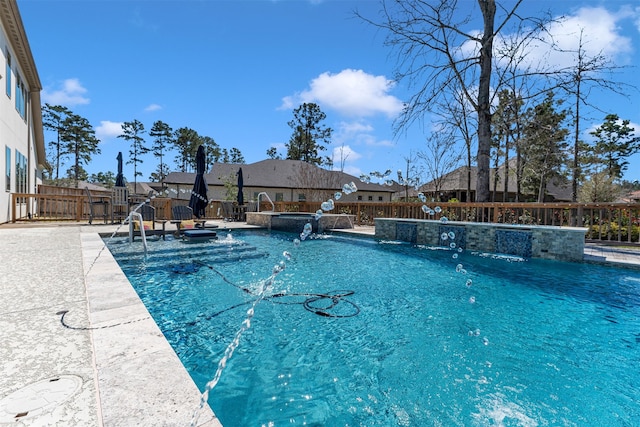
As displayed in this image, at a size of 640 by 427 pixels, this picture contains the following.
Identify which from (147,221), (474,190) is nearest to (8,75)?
(147,221)

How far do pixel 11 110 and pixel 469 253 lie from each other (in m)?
15.3

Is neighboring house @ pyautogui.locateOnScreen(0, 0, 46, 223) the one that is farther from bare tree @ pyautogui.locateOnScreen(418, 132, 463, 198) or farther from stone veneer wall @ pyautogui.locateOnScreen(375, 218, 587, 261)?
bare tree @ pyautogui.locateOnScreen(418, 132, 463, 198)

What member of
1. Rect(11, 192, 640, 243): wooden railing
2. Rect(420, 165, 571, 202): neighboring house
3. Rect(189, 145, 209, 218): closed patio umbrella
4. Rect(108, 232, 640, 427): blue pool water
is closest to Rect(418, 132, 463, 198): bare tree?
Rect(420, 165, 571, 202): neighboring house

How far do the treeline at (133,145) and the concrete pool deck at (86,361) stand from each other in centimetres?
4570

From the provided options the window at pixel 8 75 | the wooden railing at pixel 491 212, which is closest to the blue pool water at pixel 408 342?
the wooden railing at pixel 491 212

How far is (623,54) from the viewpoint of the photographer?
10.3m

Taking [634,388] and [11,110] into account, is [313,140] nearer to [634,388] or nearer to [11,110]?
[11,110]

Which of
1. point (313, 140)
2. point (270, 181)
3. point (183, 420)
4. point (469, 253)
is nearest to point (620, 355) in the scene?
point (183, 420)

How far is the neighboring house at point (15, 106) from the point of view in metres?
10.1

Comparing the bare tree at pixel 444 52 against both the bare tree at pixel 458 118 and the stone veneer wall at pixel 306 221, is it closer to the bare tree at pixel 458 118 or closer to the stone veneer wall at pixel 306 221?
the bare tree at pixel 458 118

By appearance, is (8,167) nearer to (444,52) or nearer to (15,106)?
(15,106)

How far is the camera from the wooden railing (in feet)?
26.0

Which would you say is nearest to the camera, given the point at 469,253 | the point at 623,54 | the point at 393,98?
the point at 469,253

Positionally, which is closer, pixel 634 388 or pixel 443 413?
pixel 443 413
